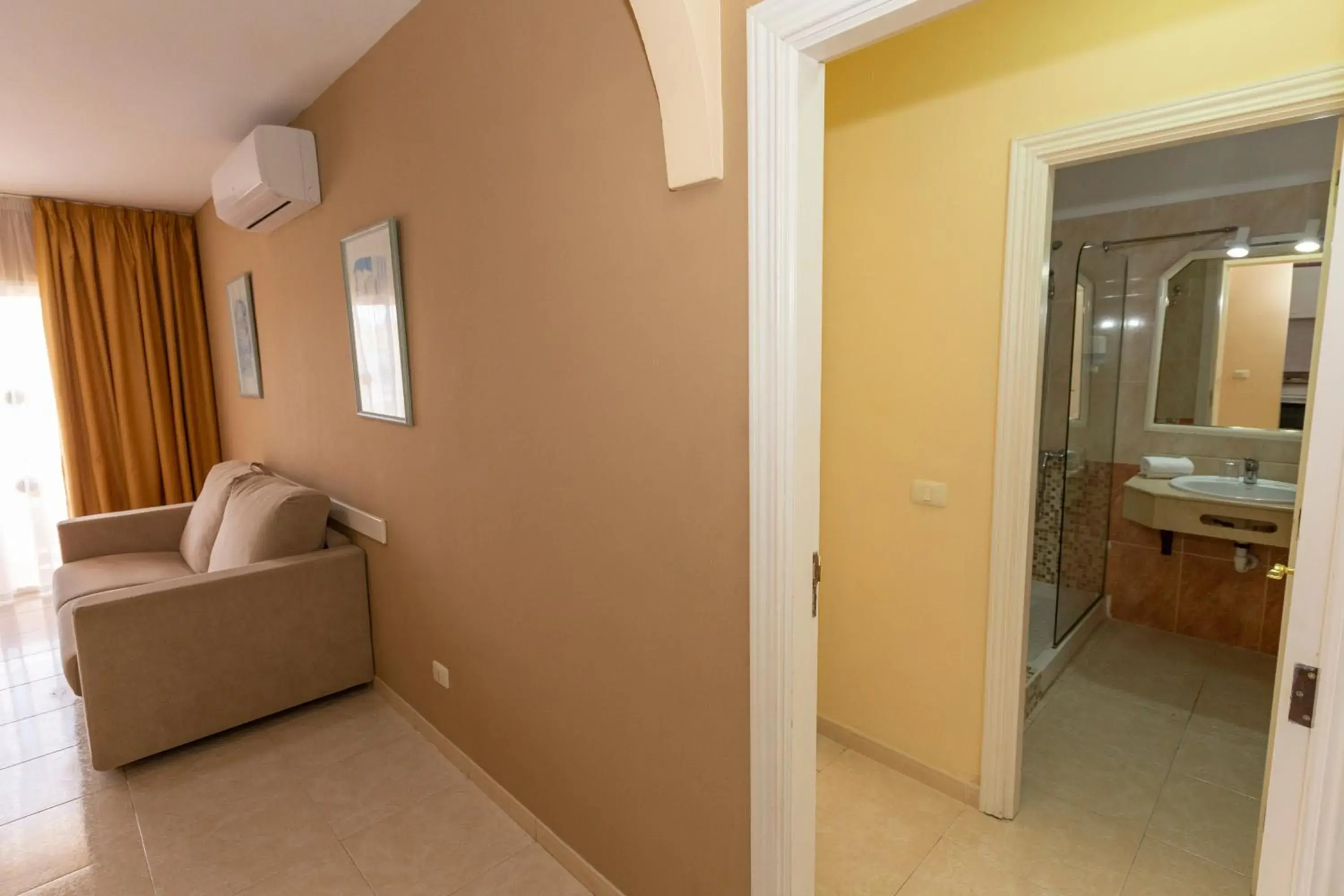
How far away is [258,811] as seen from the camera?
83.4 inches

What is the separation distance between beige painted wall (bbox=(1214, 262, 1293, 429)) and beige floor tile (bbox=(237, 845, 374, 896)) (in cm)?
397

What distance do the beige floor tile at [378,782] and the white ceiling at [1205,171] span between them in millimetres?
3256

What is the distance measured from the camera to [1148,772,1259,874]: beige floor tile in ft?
6.10

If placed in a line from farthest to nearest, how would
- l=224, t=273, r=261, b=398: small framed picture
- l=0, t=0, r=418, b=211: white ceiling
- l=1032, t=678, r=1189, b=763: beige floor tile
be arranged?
1. l=224, t=273, r=261, b=398: small framed picture
2. l=1032, t=678, r=1189, b=763: beige floor tile
3. l=0, t=0, r=418, b=211: white ceiling

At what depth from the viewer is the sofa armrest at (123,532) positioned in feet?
11.0

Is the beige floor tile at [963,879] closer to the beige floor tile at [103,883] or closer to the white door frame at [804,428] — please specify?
the white door frame at [804,428]

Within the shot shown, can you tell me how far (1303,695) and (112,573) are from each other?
4.09 meters

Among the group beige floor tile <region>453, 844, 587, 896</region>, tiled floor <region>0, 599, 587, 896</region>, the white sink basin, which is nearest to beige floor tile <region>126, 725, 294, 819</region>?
tiled floor <region>0, 599, 587, 896</region>

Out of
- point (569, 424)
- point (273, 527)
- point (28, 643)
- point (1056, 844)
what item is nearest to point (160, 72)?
point (273, 527)

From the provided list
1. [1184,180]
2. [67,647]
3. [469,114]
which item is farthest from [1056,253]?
[67,647]

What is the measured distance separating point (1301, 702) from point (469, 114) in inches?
85.4

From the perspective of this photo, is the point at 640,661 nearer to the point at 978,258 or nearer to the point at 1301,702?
the point at 1301,702

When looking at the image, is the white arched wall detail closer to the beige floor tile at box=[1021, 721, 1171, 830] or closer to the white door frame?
the white door frame

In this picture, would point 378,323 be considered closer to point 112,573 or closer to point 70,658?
point 70,658
